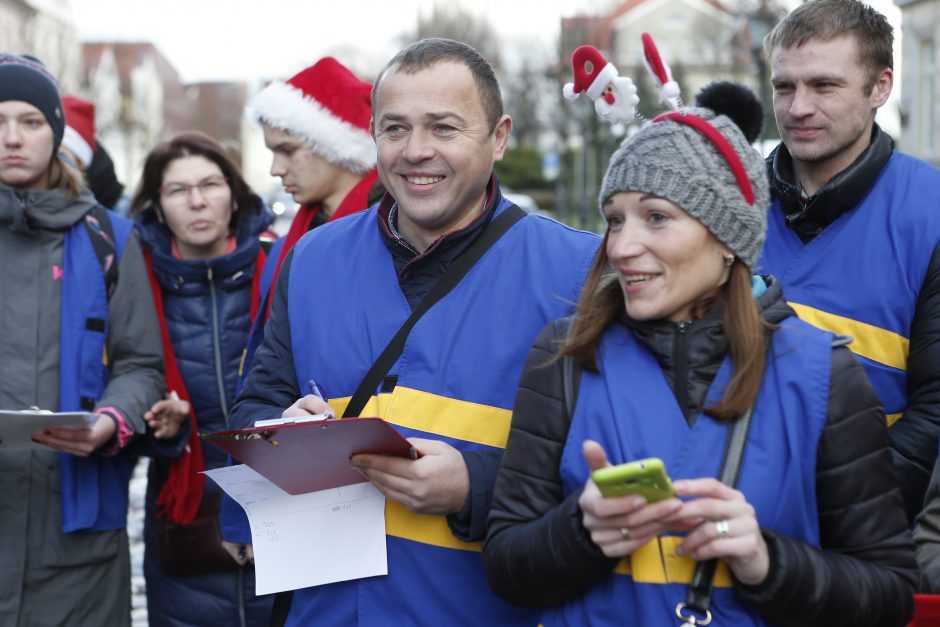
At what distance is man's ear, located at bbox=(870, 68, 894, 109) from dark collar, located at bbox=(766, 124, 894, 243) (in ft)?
0.27

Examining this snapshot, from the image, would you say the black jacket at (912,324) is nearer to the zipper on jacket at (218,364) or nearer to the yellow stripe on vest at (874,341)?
the yellow stripe on vest at (874,341)

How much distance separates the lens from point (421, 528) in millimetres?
2871

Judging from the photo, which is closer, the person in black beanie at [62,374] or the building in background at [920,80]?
the person in black beanie at [62,374]

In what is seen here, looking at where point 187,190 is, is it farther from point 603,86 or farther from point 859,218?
point 859,218

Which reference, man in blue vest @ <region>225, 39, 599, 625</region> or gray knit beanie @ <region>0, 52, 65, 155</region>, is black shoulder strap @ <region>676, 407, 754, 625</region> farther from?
gray knit beanie @ <region>0, 52, 65, 155</region>

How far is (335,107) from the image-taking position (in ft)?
15.4

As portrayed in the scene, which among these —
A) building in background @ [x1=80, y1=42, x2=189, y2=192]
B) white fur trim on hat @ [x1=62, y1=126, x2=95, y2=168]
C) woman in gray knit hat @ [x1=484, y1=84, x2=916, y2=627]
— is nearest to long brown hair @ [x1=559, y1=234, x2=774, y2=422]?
woman in gray knit hat @ [x1=484, y1=84, x2=916, y2=627]

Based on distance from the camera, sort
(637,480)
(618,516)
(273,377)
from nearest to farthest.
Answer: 1. (637,480)
2. (618,516)
3. (273,377)

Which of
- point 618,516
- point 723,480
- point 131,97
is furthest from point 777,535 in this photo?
point 131,97

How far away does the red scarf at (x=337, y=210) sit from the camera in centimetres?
441

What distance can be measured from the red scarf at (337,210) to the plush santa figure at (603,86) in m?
1.55

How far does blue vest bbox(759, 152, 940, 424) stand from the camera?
11.2ft

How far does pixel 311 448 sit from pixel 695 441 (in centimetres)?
91

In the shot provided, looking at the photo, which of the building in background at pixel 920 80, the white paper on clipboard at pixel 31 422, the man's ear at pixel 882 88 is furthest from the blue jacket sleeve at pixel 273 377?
the building in background at pixel 920 80
